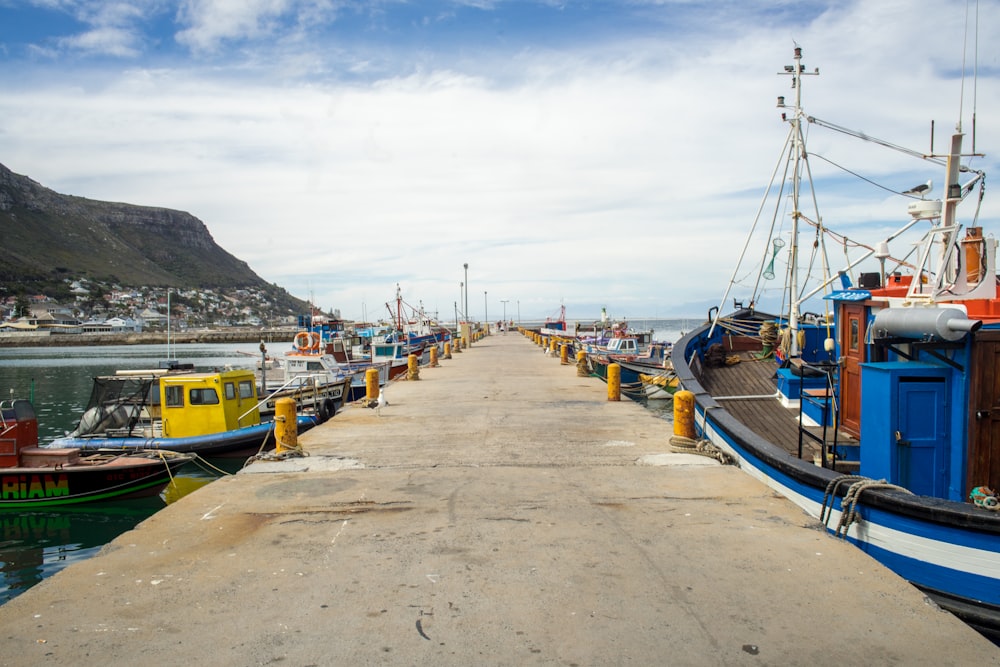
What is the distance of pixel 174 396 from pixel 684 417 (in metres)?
14.1

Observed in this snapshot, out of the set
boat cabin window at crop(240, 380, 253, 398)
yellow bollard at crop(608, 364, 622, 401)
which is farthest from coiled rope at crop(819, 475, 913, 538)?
boat cabin window at crop(240, 380, 253, 398)

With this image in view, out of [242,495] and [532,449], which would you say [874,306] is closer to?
[532,449]

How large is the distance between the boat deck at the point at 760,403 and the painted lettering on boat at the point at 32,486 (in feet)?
42.5

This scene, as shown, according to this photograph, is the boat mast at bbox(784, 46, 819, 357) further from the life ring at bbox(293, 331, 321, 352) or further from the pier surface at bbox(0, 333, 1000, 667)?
the life ring at bbox(293, 331, 321, 352)

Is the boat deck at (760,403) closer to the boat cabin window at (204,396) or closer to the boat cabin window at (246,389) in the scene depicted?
the boat cabin window at (246,389)

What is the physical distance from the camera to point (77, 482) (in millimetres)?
14023

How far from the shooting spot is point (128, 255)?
615 feet

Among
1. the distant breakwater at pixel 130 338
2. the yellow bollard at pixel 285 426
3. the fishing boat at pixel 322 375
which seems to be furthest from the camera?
the distant breakwater at pixel 130 338

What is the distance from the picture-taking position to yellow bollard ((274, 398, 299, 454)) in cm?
955

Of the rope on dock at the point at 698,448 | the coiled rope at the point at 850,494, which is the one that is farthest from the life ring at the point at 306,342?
the coiled rope at the point at 850,494

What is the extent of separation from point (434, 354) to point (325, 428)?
51.1ft

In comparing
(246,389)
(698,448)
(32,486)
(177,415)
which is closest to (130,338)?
(246,389)

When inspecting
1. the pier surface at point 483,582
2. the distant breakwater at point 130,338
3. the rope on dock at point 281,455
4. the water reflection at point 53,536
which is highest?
the rope on dock at point 281,455

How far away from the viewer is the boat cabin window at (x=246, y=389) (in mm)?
19125
